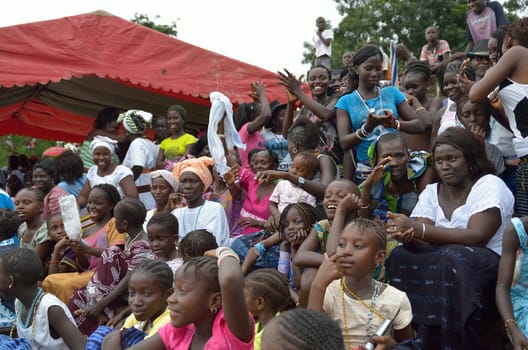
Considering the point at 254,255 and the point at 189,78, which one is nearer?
the point at 254,255

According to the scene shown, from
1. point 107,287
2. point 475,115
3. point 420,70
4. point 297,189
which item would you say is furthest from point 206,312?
point 420,70

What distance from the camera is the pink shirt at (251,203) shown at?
19.2 ft

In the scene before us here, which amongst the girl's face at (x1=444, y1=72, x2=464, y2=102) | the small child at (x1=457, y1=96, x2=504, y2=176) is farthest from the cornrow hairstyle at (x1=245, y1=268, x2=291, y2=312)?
the girl's face at (x1=444, y1=72, x2=464, y2=102)

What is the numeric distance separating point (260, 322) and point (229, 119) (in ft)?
11.4

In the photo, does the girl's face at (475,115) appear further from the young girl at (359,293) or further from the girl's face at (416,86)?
the girl's face at (416,86)

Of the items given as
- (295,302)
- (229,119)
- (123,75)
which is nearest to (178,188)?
(229,119)

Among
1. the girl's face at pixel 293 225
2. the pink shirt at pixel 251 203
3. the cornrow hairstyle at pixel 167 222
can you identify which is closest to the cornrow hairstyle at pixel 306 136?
the pink shirt at pixel 251 203

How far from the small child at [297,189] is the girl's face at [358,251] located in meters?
1.74

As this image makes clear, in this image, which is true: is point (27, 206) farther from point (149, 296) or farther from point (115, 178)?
point (149, 296)

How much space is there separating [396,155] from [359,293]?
1435mm

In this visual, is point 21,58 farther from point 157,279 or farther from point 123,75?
point 157,279

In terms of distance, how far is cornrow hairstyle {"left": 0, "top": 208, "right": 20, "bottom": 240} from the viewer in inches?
232

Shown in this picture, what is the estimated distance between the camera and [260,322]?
3.82 meters

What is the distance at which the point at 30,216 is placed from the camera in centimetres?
648
